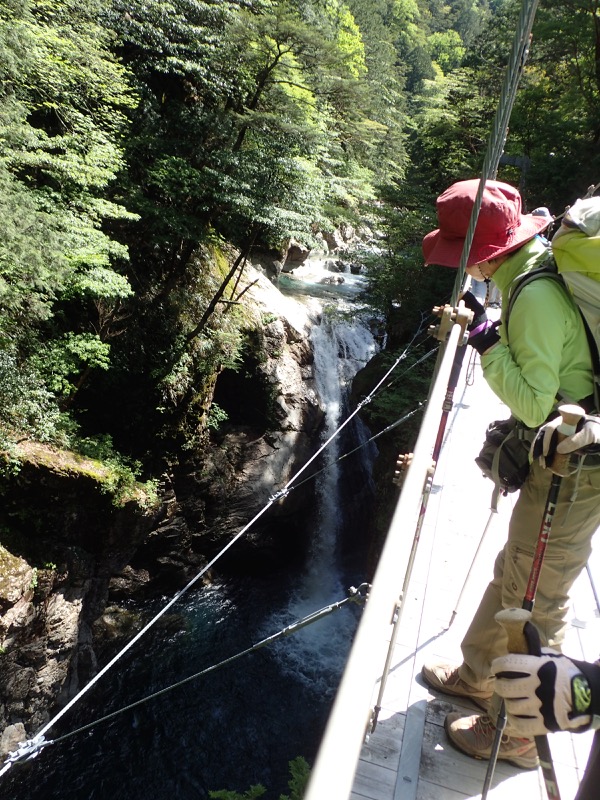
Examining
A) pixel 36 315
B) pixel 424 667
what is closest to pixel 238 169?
pixel 36 315

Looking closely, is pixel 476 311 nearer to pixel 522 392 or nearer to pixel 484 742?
pixel 522 392

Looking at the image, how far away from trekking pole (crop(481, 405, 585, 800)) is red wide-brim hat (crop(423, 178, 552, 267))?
2.42ft

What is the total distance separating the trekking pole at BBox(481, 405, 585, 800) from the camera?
3.53 ft

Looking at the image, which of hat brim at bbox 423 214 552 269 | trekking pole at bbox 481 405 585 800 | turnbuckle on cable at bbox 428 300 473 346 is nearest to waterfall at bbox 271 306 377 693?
turnbuckle on cable at bbox 428 300 473 346

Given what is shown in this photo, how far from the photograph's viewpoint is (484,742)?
2.08 meters

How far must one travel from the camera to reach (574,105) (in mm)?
10789

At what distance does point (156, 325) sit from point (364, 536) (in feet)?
18.1

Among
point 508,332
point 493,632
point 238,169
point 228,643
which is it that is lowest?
point 228,643

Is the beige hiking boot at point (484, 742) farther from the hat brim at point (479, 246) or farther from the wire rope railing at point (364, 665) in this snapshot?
the hat brim at point (479, 246)

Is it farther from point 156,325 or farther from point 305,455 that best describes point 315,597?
point 156,325

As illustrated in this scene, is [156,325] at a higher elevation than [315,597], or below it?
higher

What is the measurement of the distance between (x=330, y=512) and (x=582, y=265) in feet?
30.4

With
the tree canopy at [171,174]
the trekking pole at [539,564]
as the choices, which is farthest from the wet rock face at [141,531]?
the trekking pole at [539,564]

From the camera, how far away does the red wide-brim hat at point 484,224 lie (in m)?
1.89
